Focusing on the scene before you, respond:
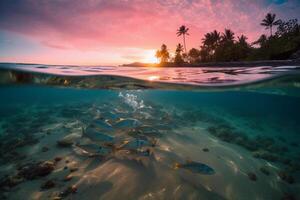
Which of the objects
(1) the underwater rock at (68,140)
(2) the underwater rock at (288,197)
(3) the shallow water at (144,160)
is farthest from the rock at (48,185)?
(2) the underwater rock at (288,197)

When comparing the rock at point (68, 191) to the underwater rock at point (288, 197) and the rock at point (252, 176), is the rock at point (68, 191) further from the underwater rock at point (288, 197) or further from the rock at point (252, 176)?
the underwater rock at point (288, 197)

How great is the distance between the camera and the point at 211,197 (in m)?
6.67

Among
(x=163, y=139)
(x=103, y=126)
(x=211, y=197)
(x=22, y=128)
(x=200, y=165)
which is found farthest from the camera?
(x=22, y=128)

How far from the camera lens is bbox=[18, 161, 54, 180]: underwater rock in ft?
25.2

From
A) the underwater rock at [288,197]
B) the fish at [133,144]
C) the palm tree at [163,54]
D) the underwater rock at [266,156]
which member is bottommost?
the underwater rock at [266,156]

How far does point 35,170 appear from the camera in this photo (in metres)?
7.84

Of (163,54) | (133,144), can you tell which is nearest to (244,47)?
(163,54)

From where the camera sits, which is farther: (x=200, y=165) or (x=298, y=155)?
(x=298, y=155)

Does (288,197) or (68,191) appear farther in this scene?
(288,197)

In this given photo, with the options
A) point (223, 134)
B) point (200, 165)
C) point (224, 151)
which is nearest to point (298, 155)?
point (223, 134)

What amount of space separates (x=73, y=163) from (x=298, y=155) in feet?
47.1

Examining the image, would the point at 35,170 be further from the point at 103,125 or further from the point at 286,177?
the point at 286,177

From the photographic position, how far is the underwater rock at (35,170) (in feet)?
25.2

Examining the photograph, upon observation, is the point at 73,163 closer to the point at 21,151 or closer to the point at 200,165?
the point at 21,151
